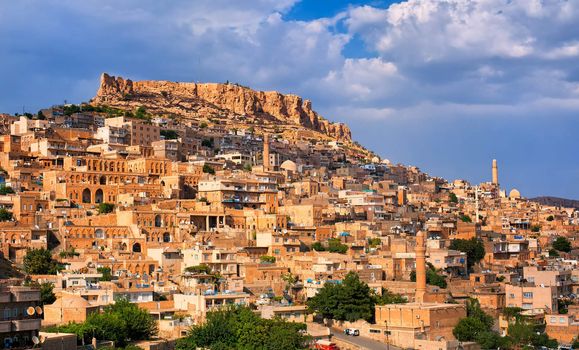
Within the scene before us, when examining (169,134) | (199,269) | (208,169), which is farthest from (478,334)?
(169,134)

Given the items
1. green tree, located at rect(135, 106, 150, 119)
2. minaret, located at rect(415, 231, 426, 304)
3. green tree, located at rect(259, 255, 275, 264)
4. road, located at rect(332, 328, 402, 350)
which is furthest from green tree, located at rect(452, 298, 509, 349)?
green tree, located at rect(135, 106, 150, 119)

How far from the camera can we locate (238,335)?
34500 millimetres

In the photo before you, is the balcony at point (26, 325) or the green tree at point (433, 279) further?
Result: the green tree at point (433, 279)

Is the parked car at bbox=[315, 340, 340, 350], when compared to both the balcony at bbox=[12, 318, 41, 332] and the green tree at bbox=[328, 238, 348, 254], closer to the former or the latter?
the green tree at bbox=[328, 238, 348, 254]

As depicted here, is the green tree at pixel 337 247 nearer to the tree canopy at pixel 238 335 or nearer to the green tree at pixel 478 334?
the green tree at pixel 478 334

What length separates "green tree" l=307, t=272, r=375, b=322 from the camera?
39531 millimetres

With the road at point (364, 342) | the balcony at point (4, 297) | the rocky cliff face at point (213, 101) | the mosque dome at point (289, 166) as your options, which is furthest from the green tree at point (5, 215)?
the rocky cliff face at point (213, 101)

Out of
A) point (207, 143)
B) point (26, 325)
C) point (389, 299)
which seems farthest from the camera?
point (207, 143)

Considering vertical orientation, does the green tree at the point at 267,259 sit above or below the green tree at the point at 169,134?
below

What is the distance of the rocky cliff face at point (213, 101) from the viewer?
9731cm

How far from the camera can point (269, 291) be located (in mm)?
41594

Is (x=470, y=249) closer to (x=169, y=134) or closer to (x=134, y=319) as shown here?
(x=134, y=319)

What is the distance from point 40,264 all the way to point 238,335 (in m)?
10.2

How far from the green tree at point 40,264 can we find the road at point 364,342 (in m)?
11.7
